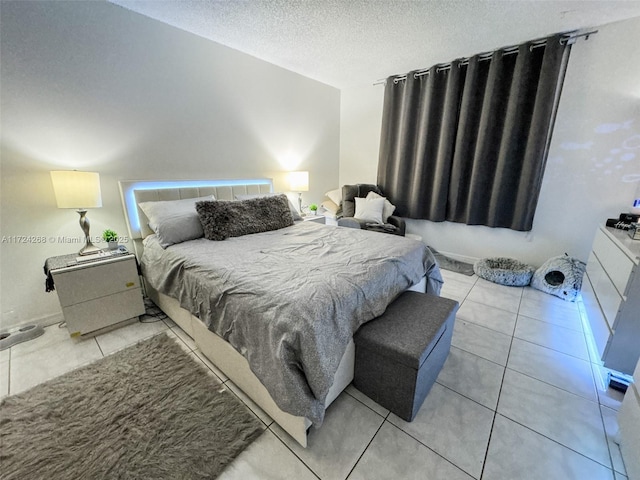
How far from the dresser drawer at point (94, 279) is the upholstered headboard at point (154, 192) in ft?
1.28

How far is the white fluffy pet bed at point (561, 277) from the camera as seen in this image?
97.2 inches

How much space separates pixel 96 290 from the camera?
186 centimetres

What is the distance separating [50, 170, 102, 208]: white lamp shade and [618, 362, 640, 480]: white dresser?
311 centimetres

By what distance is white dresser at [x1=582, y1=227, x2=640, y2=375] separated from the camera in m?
1.40

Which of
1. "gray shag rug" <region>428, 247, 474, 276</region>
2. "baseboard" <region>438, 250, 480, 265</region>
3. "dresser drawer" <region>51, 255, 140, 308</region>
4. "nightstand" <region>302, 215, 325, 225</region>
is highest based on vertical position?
"nightstand" <region>302, 215, 325, 225</region>

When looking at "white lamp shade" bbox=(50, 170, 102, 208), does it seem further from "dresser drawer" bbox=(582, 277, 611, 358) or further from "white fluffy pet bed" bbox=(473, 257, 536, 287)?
"white fluffy pet bed" bbox=(473, 257, 536, 287)

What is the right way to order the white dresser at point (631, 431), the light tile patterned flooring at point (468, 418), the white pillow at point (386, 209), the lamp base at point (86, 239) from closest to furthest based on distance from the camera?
the white dresser at point (631, 431), the light tile patterned flooring at point (468, 418), the lamp base at point (86, 239), the white pillow at point (386, 209)

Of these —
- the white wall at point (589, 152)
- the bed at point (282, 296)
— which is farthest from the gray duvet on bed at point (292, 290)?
the white wall at point (589, 152)

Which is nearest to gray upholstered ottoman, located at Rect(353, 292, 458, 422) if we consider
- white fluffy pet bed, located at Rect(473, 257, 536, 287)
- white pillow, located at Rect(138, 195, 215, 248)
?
white pillow, located at Rect(138, 195, 215, 248)

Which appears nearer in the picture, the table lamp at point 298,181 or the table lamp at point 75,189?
the table lamp at point 75,189

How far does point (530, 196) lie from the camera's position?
2.79 metres

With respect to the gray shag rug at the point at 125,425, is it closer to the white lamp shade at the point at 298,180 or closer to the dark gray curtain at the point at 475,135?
the white lamp shade at the point at 298,180

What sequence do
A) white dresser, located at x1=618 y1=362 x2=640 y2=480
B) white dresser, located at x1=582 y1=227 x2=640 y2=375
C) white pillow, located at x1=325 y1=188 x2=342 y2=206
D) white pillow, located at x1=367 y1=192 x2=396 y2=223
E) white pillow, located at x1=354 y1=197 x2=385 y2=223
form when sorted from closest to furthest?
white dresser, located at x1=618 y1=362 x2=640 y2=480, white dresser, located at x1=582 y1=227 x2=640 y2=375, white pillow, located at x1=354 y1=197 x2=385 y2=223, white pillow, located at x1=367 y1=192 x2=396 y2=223, white pillow, located at x1=325 y1=188 x2=342 y2=206

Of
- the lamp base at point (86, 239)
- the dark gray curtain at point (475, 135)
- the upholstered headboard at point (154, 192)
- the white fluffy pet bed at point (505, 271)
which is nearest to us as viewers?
the lamp base at point (86, 239)
